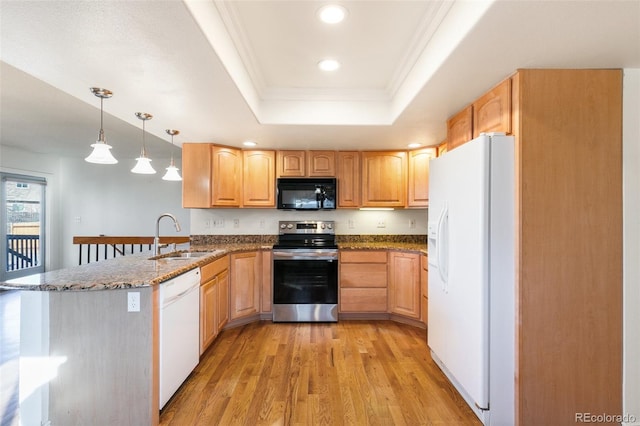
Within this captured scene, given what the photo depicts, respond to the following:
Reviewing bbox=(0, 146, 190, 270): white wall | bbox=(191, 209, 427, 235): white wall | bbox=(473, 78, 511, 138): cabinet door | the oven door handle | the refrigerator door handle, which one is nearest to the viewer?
bbox=(473, 78, 511, 138): cabinet door

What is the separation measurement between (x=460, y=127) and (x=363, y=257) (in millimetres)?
1757

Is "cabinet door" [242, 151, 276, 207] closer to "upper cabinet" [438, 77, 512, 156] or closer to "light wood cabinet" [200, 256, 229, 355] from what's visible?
"light wood cabinet" [200, 256, 229, 355]

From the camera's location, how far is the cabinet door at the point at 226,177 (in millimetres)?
3518

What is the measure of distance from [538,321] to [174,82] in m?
2.67

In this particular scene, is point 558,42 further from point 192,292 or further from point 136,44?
point 192,292

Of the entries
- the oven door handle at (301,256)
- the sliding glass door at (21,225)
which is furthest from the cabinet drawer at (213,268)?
the sliding glass door at (21,225)

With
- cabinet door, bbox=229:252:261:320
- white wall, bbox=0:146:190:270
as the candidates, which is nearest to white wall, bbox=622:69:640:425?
cabinet door, bbox=229:252:261:320

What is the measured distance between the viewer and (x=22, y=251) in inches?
205

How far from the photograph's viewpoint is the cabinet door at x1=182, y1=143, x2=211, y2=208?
3.49 metres

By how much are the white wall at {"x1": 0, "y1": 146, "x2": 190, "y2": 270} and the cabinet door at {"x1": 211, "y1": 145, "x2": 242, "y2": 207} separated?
2.81 m

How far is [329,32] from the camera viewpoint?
181 centimetres

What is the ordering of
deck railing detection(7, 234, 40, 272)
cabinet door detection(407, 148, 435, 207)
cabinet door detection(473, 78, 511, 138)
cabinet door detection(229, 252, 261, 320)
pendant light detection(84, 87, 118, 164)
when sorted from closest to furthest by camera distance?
cabinet door detection(473, 78, 511, 138)
pendant light detection(84, 87, 118, 164)
cabinet door detection(229, 252, 261, 320)
cabinet door detection(407, 148, 435, 207)
deck railing detection(7, 234, 40, 272)

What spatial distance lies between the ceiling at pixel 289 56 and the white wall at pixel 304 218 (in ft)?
4.18

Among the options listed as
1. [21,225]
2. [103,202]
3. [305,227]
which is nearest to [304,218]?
[305,227]
